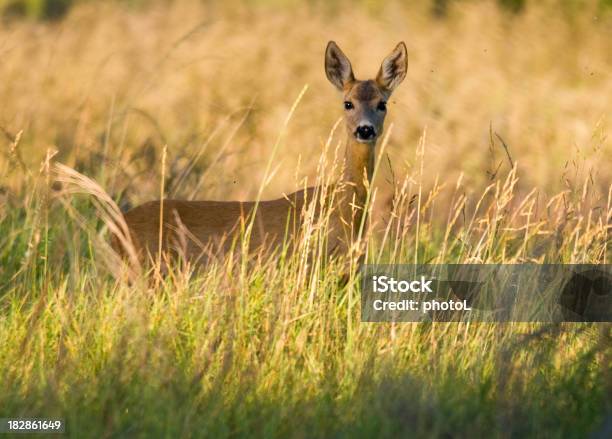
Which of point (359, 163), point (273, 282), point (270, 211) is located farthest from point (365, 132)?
point (273, 282)

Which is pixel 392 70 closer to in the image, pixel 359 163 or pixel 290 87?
pixel 359 163

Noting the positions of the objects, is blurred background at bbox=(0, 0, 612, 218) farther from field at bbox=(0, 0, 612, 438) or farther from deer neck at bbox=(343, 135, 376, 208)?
deer neck at bbox=(343, 135, 376, 208)

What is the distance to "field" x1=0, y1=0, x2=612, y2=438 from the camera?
455cm

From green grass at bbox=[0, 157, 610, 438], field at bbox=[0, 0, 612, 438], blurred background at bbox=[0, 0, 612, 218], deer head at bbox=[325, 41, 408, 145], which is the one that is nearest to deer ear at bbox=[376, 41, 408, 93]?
deer head at bbox=[325, 41, 408, 145]

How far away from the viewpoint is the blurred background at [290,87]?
989cm

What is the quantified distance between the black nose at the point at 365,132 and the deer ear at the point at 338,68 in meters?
0.58

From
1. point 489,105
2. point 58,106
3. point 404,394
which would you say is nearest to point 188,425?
point 404,394

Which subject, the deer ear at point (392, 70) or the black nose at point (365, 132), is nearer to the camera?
Answer: the black nose at point (365, 132)

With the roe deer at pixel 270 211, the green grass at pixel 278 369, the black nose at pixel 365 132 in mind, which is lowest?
the green grass at pixel 278 369

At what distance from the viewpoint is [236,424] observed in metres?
4.50

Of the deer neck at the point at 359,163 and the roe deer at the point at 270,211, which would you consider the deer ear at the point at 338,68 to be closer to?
the roe deer at the point at 270,211

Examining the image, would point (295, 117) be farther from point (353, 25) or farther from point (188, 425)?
point (188, 425)

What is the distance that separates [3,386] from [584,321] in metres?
2.57

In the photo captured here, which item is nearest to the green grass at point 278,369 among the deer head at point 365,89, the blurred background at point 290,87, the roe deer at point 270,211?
the roe deer at point 270,211
